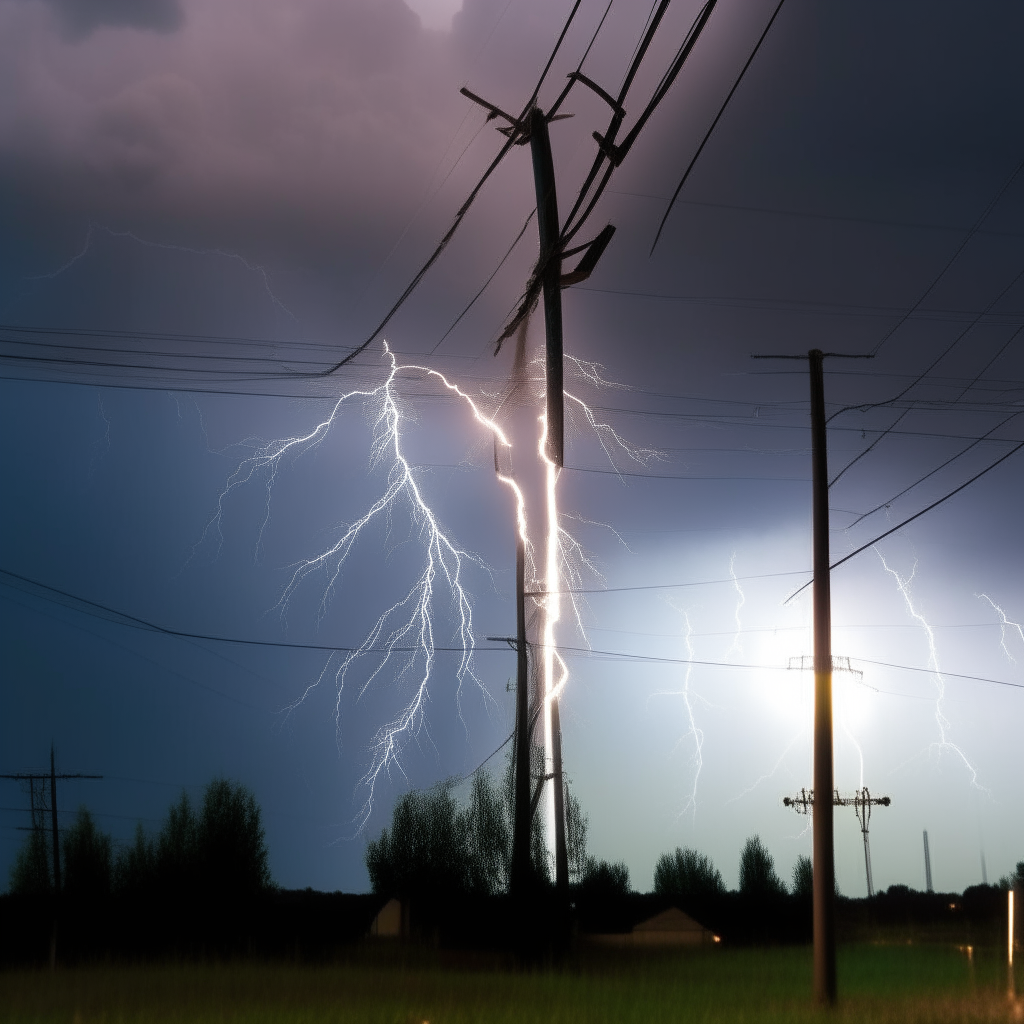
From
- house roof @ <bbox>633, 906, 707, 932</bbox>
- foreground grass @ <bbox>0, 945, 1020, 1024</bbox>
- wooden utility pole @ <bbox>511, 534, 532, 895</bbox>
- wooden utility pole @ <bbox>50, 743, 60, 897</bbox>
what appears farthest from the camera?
house roof @ <bbox>633, 906, 707, 932</bbox>

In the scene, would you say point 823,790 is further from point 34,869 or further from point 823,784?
point 34,869

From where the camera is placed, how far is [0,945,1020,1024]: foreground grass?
649 inches

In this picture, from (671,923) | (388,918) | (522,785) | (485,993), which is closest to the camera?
(485,993)

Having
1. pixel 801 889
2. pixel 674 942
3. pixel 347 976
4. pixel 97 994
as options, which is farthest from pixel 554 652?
pixel 801 889

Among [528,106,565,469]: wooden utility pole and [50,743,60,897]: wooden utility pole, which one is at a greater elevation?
[528,106,565,469]: wooden utility pole

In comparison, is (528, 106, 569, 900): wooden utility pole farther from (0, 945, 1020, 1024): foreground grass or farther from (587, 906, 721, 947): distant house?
(587, 906, 721, 947): distant house

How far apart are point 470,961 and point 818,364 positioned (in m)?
17.8

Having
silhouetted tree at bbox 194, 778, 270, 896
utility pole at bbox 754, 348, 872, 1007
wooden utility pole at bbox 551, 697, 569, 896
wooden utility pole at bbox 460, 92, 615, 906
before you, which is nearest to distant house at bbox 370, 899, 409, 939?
silhouetted tree at bbox 194, 778, 270, 896

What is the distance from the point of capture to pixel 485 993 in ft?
67.1

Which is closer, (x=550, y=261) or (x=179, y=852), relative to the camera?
(x=550, y=261)

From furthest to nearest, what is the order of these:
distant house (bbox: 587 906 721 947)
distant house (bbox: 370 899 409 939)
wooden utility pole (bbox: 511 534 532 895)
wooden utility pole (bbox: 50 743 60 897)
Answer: distant house (bbox: 587 906 721 947) → distant house (bbox: 370 899 409 939) → wooden utility pole (bbox: 50 743 60 897) → wooden utility pole (bbox: 511 534 532 895)

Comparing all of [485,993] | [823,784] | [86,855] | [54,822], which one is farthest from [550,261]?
[86,855]

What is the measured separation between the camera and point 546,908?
101ft

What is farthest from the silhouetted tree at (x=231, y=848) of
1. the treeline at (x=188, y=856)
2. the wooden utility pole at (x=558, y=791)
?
the wooden utility pole at (x=558, y=791)
